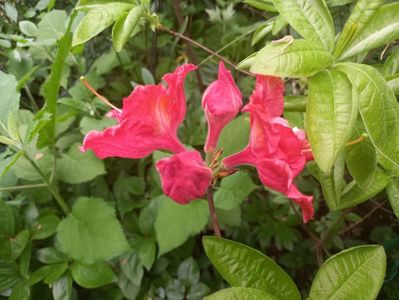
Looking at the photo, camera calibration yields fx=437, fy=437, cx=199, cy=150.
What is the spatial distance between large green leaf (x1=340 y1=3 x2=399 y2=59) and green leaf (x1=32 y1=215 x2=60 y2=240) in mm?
780

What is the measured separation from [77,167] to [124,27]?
19.4 inches

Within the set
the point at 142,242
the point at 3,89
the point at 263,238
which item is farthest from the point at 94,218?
the point at 263,238

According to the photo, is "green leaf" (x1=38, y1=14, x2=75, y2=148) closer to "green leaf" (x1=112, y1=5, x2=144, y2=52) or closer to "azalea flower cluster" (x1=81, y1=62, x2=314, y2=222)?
"green leaf" (x1=112, y1=5, x2=144, y2=52)

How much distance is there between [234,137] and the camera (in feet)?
3.55

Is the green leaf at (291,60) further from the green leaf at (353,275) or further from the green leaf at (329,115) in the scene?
the green leaf at (353,275)

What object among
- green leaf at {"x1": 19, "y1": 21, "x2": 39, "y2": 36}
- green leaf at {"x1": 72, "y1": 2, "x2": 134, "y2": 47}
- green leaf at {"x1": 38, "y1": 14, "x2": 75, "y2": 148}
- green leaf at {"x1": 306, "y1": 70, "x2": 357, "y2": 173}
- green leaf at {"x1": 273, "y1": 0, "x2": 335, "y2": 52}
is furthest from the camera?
green leaf at {"x1": 19, "y1": 21, "x2": 39, "y2": 36}

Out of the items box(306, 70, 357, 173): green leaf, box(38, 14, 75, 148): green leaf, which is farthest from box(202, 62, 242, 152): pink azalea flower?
box(38, 14, 75, 148): green leaf

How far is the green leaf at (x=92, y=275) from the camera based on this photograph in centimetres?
100

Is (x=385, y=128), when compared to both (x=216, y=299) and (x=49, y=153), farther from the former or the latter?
(x=49, y=153)

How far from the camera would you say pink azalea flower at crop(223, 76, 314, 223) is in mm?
486

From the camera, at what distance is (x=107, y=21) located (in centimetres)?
69

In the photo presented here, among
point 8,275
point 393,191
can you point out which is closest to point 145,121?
point 393,191

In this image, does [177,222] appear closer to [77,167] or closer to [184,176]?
[77,167]

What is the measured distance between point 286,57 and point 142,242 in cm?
75
